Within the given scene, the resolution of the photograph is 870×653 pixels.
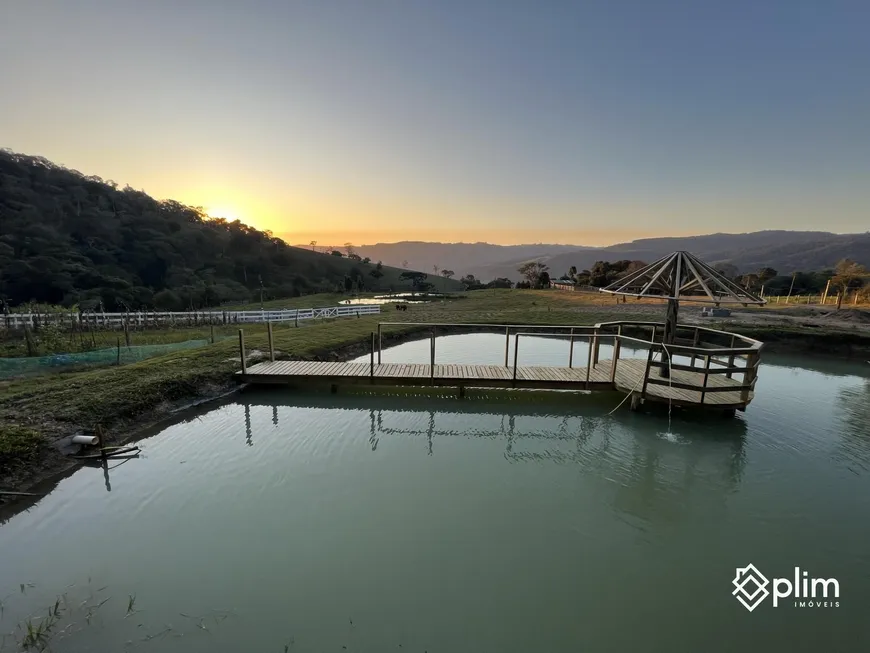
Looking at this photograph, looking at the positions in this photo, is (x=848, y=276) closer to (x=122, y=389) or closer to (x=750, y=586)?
(x=750, y=586)

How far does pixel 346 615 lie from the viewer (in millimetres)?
4473

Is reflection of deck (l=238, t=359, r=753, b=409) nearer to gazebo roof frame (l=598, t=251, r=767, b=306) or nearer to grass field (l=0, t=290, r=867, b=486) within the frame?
grass field (l=0, t=290, r=867, b=486)

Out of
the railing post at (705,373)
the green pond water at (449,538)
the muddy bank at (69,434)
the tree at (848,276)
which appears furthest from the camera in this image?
the tree at (848,276)

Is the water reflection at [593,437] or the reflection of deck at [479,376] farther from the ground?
the reflection of deck at [479,376]

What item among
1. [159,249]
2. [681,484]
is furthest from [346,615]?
[159,249]

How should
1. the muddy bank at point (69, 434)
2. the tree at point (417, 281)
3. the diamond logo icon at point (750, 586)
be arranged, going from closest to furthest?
the diamond logo icon at point (750, 586)
the muddy bank at point (69, 434)
the tree at point (417, 281)

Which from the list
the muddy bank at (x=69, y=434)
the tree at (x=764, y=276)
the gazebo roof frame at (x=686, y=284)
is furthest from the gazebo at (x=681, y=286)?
the tree at (x=764, y=276)

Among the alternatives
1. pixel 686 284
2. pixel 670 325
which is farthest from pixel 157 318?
pixel 686 284

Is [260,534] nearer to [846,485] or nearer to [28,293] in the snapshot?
[846,485]

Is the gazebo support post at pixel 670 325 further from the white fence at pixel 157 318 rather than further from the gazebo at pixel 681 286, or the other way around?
the white fence at pixel 157 318

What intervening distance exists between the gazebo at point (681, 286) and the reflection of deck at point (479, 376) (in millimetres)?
1107

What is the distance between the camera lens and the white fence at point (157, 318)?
52.3 feet

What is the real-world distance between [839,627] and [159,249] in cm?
8868

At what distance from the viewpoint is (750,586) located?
4934 millimetres
